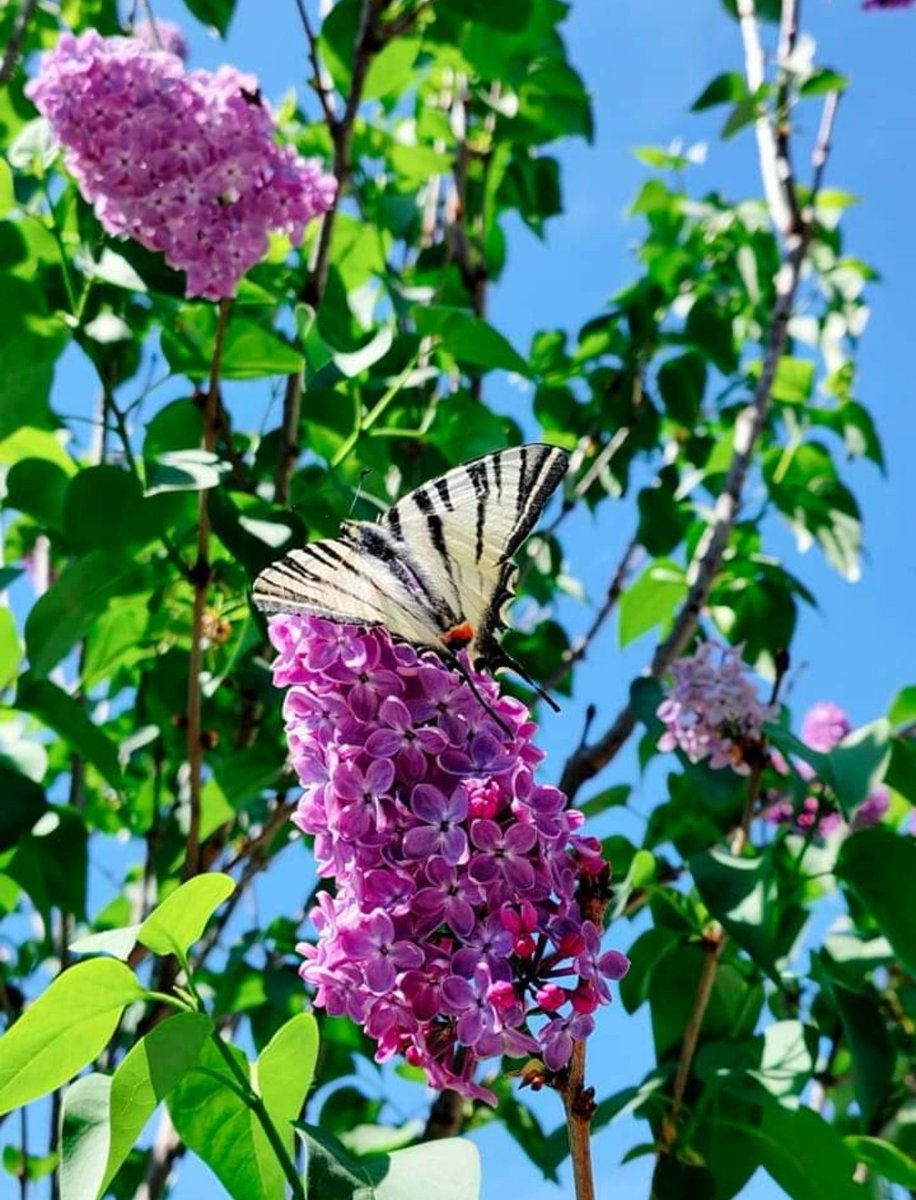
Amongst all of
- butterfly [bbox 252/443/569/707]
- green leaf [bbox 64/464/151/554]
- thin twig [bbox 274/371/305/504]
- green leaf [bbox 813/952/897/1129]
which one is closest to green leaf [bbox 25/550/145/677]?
green leaf [bbox 64/464/151/554]

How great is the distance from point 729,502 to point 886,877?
3.06 ft

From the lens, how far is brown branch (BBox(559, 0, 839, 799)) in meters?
2.27

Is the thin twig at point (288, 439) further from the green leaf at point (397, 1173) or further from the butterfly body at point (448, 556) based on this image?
the green leaf at point (397, 1173)

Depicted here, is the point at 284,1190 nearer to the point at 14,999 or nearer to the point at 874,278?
the point at 14,999

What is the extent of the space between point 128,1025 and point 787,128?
2.17 m

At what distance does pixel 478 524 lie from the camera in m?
1.25

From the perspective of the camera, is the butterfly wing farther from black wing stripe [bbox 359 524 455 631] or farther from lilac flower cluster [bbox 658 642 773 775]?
lilac flower cluster [bbox 658 642 773 775]

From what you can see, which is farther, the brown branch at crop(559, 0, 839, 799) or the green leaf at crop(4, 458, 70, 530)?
the brown branch at crop(559, 0, 839, 799)

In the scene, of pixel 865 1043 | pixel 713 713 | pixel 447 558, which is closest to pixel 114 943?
pixel 447 558

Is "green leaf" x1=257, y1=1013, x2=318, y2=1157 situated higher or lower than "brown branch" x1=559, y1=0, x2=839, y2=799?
lower

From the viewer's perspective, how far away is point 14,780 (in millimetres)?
1779

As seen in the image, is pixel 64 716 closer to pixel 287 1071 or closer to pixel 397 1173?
pixel 287 1071

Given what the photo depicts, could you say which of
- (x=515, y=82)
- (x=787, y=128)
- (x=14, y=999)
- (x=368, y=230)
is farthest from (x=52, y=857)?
(x=787, y=128)

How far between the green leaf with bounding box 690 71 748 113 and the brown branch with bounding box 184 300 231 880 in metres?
1.65
